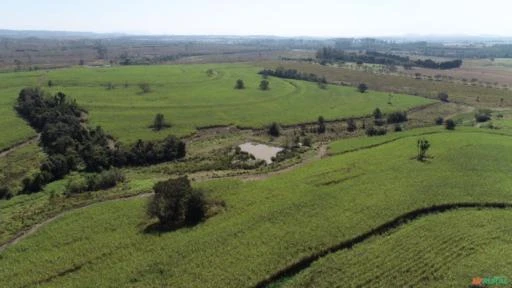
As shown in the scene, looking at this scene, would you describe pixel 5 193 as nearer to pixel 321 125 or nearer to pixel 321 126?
pixel 321 126

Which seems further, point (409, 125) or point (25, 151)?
point (409, 125)

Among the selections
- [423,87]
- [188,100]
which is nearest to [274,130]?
[188,100]

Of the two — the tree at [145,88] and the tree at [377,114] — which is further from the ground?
the tree at [145,88]

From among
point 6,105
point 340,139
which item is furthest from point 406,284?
point 6,105

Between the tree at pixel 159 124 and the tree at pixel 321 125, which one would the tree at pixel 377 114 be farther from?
the tree at pixel 159 124

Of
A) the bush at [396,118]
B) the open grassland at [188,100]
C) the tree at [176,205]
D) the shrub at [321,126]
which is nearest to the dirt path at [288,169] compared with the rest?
the shrub at [321,126]

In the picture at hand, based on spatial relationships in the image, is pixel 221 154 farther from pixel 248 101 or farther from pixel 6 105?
pixel 6 105

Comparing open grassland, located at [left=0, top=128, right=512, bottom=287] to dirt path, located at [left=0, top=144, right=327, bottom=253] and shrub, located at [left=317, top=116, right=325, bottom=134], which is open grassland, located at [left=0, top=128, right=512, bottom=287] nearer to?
dirt path, located at [left=0, top=144, right=327, bottom=253]
